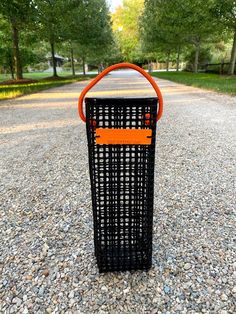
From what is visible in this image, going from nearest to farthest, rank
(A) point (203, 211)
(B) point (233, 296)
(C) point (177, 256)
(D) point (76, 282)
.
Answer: (B) point (233, 296) → (D) point (76, 282) → (C) point (177, 256) → (A) point (203, 211)

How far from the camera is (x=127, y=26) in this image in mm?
53594

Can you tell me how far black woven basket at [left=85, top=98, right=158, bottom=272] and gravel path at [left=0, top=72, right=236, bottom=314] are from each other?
0.15 metres

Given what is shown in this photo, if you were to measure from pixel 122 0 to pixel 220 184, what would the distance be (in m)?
57.9

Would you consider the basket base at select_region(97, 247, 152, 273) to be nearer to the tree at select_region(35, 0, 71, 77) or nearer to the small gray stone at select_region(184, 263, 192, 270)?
the small gray stone at select_region(184, 263, 192, 270)

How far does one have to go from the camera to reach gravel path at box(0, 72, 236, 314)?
1.66m

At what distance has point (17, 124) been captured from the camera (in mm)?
6398

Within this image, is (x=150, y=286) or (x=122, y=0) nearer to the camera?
(x=150, y=286)

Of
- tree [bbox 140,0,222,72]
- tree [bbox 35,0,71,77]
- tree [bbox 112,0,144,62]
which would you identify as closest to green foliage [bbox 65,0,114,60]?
tree [bbox 35,0,71,77]

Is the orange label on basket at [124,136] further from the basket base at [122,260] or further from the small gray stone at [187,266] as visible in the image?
the small gray stone at [187,266]

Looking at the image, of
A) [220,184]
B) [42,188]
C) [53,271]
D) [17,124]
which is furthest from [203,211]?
[17,124]

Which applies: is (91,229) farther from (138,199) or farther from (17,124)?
(17,124)

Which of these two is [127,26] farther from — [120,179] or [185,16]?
[120,179]

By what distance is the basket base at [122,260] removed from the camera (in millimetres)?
1854

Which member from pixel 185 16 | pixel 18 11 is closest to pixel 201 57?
pixel 185 16
